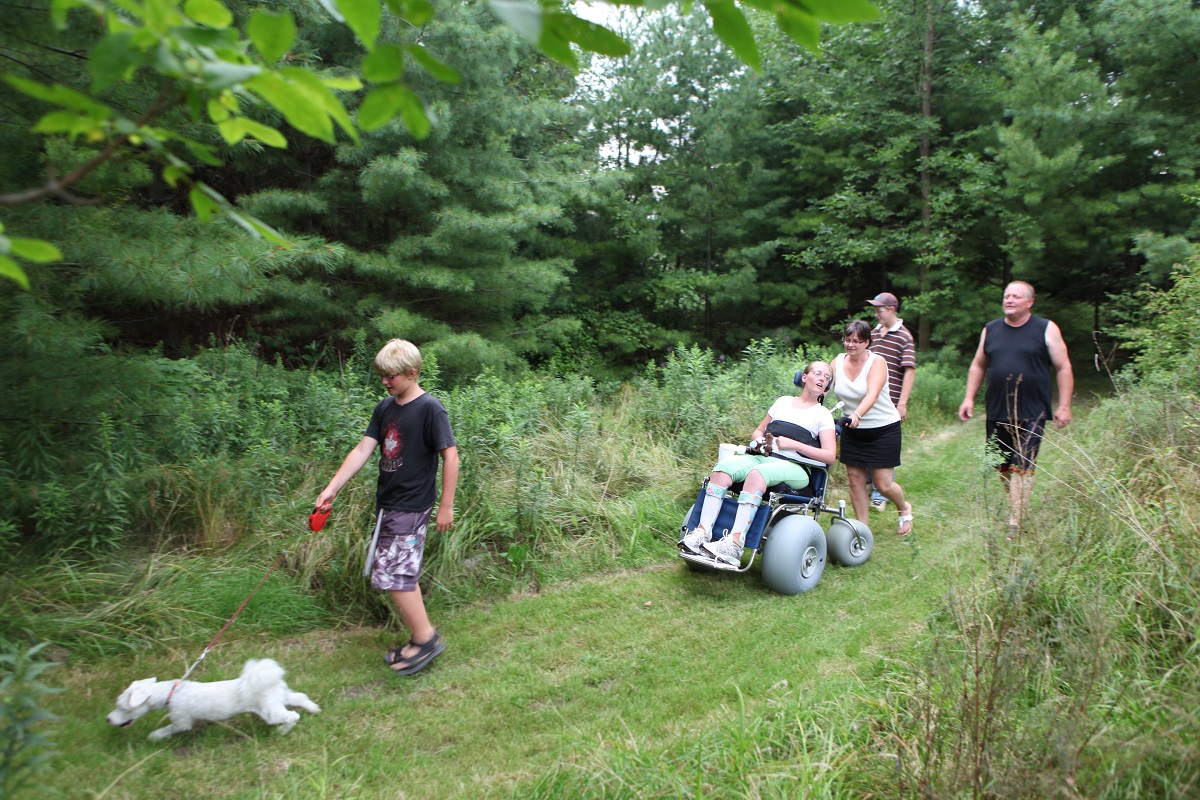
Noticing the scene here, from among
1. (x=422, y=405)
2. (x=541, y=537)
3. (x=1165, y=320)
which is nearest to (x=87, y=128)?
(x=422, y=405)

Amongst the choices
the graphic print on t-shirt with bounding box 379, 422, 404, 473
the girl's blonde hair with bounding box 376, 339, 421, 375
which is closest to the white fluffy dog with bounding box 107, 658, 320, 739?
the graphic print on t-shirt with bounding box 379, 422, 404, 473

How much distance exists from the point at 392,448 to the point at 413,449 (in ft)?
0.38

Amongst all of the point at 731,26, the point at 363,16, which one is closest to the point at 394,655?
Answer: the point at 363,16

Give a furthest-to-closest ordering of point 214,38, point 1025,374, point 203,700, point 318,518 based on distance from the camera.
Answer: point 1025,374, point 318,518, point 203,700, point 214,38

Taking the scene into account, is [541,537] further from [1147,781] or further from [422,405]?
[1147,781]

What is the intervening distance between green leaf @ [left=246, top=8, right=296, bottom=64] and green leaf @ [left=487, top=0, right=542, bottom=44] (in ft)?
1.13

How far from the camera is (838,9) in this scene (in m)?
1.21

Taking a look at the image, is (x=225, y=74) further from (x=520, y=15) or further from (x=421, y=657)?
(x=421, y=657)

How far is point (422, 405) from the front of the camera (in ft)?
12.1

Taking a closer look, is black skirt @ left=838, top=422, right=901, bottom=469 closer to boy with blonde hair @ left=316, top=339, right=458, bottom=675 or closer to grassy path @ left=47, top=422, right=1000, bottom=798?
grassy path @ left=47, top=422, right=1000, bottom=798

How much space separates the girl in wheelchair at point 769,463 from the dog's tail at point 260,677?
244 cm

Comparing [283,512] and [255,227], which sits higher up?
[255,227]

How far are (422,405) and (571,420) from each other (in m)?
2.59

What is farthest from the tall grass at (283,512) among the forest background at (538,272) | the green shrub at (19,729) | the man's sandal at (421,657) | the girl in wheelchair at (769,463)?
the green shrub at (19,729)
